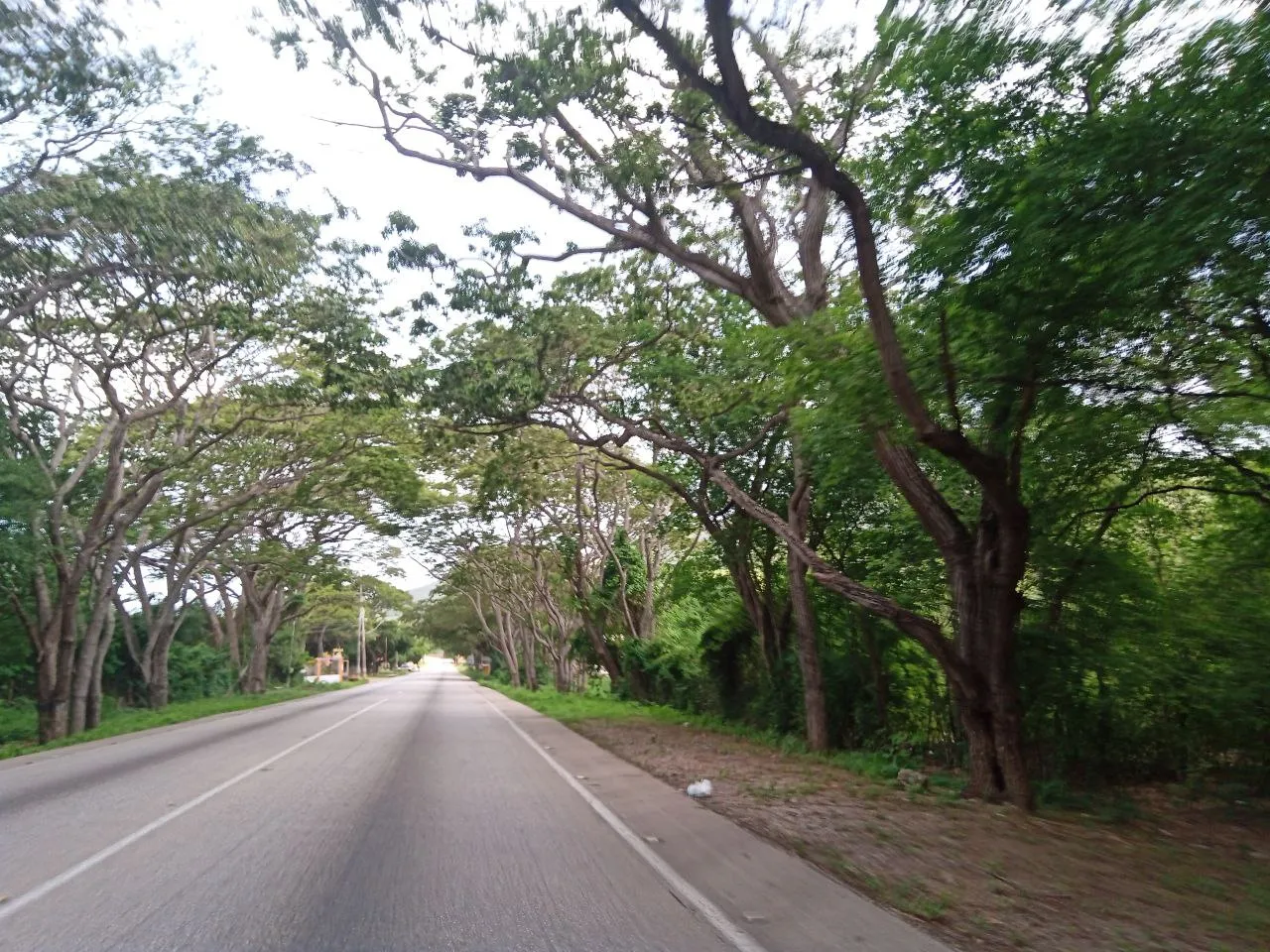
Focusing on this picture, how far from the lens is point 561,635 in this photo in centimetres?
4109

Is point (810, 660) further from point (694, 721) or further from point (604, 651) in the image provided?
point (604, 651)

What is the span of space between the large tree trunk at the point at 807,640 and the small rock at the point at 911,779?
3244 millimetres

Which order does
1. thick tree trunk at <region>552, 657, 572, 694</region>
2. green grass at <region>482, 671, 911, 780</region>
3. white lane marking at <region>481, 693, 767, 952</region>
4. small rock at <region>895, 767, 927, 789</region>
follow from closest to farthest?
white lane marking at <region>481, 693, 767, 952</region> → small rock at <region>895, 767, 927, 789</region> → green grass at <region>482, 671, 911, 780</region> → thick tree trunk at <region>552, 657, 572, 694</region>

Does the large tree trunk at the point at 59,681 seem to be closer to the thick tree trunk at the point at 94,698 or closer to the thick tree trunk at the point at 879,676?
the thick tree trunk at the point at 94,698

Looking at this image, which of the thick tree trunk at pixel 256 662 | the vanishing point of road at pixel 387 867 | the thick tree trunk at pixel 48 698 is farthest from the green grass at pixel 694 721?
the thick tree trunk at pixel 256 662

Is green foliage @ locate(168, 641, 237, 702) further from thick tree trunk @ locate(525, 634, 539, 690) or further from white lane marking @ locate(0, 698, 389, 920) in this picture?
white lane marking @ locate(0, 698, 389, 920)

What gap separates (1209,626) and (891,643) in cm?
536

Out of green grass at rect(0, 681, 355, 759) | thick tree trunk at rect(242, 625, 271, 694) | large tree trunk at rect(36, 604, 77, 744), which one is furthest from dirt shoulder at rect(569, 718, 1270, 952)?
thick tree trunk at rect(242, 625, 271, 694)

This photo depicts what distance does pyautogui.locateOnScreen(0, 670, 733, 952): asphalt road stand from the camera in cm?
560

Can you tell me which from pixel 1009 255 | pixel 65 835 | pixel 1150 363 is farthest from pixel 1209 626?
pixel 65 835

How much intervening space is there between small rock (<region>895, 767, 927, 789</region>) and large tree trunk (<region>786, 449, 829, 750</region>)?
10.6 feet

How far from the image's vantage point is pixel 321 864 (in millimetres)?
7441

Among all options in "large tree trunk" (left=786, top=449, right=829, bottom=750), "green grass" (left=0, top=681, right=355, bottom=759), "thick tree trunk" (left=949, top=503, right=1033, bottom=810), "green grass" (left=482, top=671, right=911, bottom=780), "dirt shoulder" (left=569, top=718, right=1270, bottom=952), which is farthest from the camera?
"green grass" (left=0, top=681, right=355, bottom=759)

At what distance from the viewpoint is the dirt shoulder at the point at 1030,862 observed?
5797 mm
